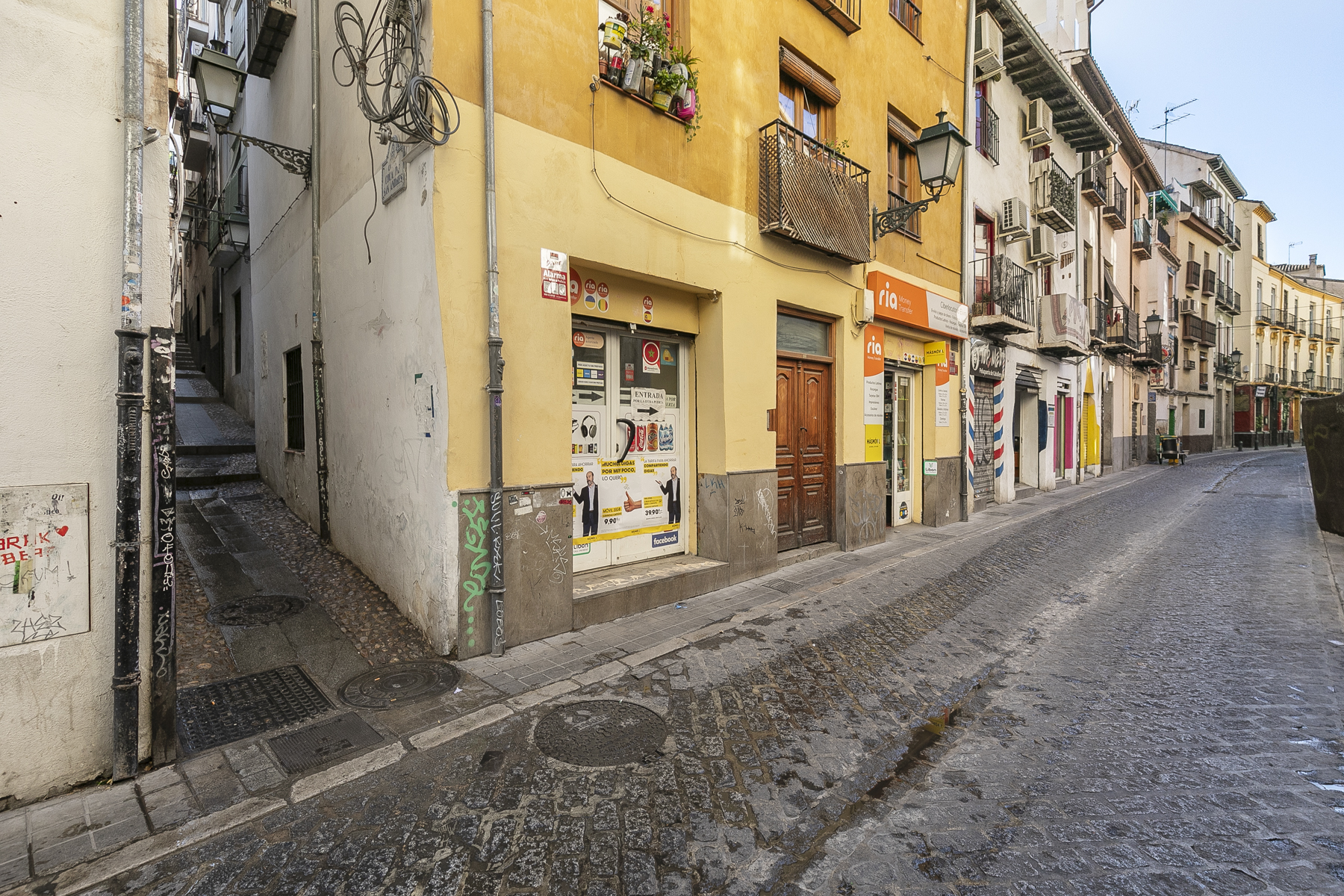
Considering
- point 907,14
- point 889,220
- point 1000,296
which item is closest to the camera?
point 889,220

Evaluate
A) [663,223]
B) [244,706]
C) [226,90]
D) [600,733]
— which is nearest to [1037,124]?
[663,223]

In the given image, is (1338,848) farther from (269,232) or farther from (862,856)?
(269,232)

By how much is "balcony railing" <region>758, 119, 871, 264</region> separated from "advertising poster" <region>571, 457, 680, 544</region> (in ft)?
10.6

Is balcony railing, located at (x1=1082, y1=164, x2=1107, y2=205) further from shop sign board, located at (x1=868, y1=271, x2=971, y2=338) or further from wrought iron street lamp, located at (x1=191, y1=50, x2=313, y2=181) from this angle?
wrought iron street lamp, located at (x1=191, y1=50, x2=313, y2=181)

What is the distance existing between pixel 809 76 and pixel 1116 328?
61.9ft

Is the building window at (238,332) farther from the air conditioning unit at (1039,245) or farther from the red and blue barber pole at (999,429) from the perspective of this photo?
the air conditioning unit at (1039,245)

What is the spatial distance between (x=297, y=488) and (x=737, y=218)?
255 inches

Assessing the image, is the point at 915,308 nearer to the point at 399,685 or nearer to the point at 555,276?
the point at 555,276

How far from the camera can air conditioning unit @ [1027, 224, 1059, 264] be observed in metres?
15.4

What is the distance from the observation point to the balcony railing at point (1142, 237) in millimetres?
25250

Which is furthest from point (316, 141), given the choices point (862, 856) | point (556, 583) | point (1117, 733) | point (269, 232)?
point (1117, 733)

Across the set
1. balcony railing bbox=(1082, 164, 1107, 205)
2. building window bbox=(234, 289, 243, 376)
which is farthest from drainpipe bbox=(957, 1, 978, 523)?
building window bbox=(234, 289, 243, 376)

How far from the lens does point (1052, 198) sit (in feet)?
52.1

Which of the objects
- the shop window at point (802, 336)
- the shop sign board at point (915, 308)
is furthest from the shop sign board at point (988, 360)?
the shop window at point (802, 336)
